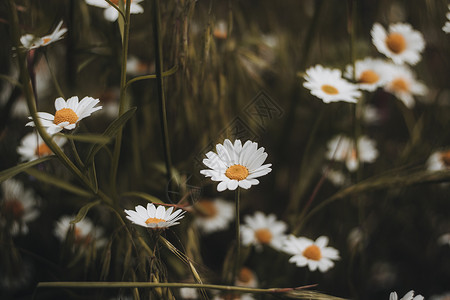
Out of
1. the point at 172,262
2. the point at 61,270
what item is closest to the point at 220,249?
the point at 172,262

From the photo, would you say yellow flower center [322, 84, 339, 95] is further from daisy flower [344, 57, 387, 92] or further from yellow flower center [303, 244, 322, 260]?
yellow flower center [303, 244, 322, 260]

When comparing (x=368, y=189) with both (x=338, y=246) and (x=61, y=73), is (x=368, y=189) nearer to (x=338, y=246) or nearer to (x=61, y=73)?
(x=338, y=246)

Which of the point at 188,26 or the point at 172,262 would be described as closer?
the point at 188,26

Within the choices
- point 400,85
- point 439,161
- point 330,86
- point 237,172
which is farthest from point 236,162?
point 400,85

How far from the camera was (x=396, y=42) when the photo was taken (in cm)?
77

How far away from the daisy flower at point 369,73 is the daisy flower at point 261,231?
1.01ft

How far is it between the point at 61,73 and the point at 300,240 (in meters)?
0.63

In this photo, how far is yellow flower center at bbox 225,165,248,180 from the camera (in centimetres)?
48

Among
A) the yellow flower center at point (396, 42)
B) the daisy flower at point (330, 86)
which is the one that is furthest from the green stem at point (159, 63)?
the yellow flower center at point (396, 42)

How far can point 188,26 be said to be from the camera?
1.92ft

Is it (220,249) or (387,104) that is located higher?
(387,104)

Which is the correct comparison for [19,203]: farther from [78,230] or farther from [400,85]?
[400,85]

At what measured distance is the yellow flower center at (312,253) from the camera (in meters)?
0.63

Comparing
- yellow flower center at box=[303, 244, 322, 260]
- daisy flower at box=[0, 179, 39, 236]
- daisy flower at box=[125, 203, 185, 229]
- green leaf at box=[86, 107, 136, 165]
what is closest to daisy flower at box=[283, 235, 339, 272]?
yellow flower center at box=[303, 244, 322, 260]
